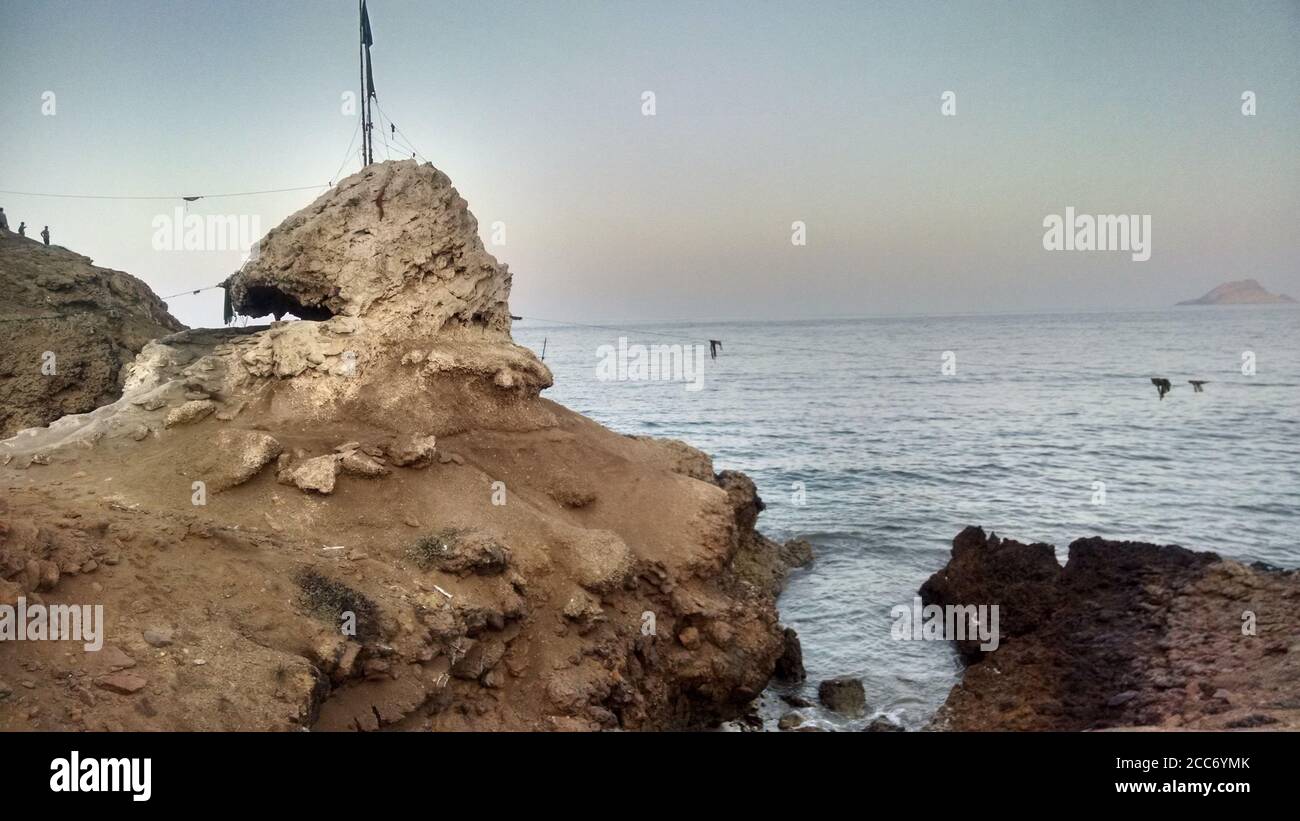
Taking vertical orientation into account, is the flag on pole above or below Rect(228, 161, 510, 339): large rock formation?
above

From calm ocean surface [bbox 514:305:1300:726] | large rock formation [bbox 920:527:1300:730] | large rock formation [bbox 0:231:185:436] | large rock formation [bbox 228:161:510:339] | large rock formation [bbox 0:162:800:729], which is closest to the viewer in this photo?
large rock formation [bbox 0:162:800:729]

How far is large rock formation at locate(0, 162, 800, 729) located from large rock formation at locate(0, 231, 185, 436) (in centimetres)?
316

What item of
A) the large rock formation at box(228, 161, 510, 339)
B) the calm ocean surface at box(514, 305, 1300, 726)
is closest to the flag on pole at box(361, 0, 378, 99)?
the large rock formation at box(228, 161, 510, 339)

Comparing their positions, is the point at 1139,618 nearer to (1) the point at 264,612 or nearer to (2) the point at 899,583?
(2) the point at 899,583

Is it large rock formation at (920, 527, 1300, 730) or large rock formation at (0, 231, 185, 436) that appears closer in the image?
large rock formation at (920, 527, 1300, 730)

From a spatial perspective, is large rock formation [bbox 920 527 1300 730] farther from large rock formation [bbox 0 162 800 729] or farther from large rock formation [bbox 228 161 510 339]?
large rock formation [bbox 228 161 510 339]

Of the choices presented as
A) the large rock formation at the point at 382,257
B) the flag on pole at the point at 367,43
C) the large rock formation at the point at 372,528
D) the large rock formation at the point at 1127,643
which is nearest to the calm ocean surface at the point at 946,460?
the large rock formation at the point at 1127,643

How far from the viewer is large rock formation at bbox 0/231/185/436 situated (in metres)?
14.4

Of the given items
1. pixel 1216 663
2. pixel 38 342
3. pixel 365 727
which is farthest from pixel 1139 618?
pixel 38 342

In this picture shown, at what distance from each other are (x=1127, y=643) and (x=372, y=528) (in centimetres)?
1077

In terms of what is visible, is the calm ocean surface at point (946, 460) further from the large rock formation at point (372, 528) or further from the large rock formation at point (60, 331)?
the large rock formation at point (60, 331)

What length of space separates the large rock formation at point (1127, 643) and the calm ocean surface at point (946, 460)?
151 cm

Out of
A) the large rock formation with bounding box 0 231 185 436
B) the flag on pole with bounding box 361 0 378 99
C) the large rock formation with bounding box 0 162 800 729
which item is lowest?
the large rock formation with bounding box 0 162 800 729
